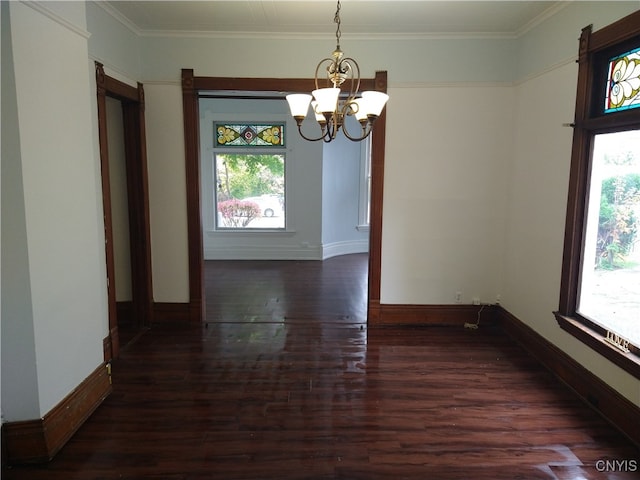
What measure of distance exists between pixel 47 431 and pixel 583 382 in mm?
3432

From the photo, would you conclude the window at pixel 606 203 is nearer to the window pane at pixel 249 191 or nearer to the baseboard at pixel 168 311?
the baseboard at pixel 168 311

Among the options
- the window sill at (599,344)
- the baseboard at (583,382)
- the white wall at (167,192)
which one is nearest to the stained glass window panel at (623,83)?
the window sill at (599,344)

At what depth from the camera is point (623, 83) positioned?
2.73 metres

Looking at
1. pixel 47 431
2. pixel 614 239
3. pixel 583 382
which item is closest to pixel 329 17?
pixel 614 239

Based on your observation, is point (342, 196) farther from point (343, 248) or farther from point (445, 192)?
point (445, 192)

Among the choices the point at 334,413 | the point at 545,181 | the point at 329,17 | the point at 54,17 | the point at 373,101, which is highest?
the point at 329,17

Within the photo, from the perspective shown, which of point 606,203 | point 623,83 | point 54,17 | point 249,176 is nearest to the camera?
point 54,17

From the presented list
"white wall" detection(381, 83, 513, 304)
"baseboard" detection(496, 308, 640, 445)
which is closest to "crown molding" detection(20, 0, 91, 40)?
"white wall" detection(381, 83, 513, 304)

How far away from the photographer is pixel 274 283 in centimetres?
624

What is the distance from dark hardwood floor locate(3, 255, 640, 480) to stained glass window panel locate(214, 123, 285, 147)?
416 centimetres

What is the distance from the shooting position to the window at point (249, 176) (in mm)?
7711

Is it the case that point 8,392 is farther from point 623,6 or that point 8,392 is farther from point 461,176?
point 623,6

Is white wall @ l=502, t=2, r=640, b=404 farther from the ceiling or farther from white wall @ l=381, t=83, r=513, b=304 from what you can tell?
the ceiling

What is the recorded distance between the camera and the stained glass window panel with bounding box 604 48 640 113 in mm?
2627
